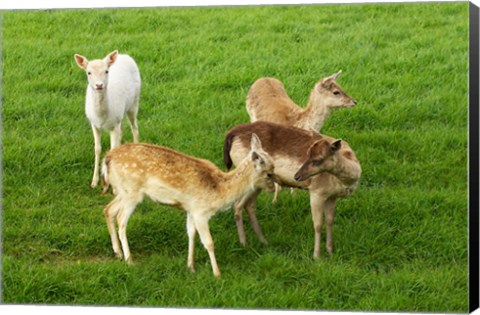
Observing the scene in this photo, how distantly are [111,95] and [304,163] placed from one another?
1.57 m

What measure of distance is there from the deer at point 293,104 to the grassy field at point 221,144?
81 millimetres

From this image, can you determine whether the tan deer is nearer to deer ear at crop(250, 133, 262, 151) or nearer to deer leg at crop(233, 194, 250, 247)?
deer leg at crop(233, 194, 250, 247)

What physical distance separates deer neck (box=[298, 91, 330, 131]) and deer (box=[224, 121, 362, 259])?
25.4 inches

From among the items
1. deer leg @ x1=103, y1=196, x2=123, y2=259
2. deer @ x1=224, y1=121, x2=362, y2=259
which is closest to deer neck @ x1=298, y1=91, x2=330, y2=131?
deer @ x1=224, y1=121, x2=362, y2=259

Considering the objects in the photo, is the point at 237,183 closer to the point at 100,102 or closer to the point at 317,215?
the point at 317,215

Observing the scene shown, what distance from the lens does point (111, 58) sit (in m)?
6.64

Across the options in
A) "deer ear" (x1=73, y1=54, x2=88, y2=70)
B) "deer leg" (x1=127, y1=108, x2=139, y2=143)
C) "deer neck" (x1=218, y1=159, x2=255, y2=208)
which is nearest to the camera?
"deer neck" (x1=218, y1=159, x2=255, y2=208)

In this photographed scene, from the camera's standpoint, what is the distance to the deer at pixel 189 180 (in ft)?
19.7

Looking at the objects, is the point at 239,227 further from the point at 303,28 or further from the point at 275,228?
the point at 303,28

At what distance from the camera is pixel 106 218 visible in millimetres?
6277

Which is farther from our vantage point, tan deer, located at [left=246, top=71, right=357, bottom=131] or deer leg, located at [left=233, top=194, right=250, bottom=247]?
A: tan deer, located at [left=246, top=71, right=357, bottom=131]

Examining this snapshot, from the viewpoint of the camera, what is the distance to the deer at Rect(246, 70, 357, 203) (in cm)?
693

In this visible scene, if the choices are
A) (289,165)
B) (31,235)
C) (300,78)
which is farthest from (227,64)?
(31,235)

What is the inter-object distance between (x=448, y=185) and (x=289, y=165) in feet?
2.76
